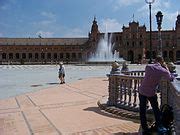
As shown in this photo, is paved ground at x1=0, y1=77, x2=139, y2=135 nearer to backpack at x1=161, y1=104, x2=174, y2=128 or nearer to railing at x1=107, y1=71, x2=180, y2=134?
railing at x1=107, y1=71, x2=180, y2=134

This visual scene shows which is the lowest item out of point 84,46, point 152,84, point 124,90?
point 124,90

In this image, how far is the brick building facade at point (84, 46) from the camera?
109438 millimetres

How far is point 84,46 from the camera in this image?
122250 millimetres

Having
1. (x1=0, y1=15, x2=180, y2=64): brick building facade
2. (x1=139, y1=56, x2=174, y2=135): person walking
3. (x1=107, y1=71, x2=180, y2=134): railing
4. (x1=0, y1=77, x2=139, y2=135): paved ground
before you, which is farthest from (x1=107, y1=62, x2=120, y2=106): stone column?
(x1=0, y1=15, x2=180, y2=64): brick building facade

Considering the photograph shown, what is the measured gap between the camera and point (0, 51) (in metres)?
121

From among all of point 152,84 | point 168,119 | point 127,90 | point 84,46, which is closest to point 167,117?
point 168,119

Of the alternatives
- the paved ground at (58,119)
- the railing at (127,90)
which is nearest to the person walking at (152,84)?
the railing at (127,90)

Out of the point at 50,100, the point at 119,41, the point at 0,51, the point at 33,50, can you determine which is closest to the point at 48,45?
the point at 33,50

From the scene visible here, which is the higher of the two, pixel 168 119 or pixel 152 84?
pixel 152 84

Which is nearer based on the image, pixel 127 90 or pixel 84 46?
pixel 127 90

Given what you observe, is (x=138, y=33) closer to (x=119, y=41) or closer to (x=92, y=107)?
(x=119, y=41)

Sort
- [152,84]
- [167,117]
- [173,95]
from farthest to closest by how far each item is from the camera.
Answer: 1. [152,84]
2. [173,95]
3. [167,117]

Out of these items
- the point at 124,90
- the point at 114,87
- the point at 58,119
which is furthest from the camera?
the point at 114,87

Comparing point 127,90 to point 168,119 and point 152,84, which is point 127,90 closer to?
point 152,84
